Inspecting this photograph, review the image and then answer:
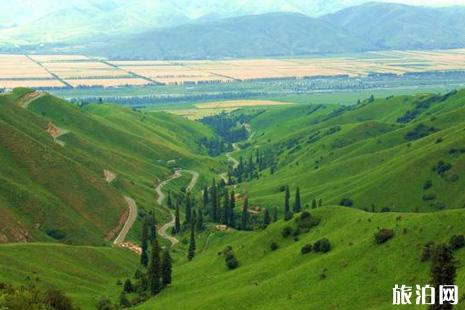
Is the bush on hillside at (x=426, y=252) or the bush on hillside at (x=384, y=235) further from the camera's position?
the bush on hillside at (x=384, y=235)

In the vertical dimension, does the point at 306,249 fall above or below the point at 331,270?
below

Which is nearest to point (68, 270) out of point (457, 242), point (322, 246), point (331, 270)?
point (322, 246)

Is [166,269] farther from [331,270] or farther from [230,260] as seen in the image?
[331,270]

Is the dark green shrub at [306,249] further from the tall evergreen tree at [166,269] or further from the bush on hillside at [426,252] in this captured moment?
the bush on hillside at [426,252]

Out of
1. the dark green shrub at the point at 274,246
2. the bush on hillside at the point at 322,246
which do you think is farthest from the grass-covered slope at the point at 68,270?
the bush on hillside at the point at 322,246

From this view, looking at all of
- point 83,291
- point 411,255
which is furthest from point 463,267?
point 83,291

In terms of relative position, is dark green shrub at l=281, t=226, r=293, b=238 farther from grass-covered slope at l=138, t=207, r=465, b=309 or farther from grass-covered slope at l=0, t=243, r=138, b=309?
grass-covered slope at l=0, t=243, r=138, b=309
